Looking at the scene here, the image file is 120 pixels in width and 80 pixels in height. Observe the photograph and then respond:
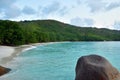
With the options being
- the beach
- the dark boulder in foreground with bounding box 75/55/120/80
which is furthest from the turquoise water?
the dark boulder in foreground with bounding box 75/55/120/80

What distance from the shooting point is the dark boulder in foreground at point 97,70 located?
10.1 metres

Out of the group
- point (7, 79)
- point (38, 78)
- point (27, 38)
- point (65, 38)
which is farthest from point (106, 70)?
point (65, 38)

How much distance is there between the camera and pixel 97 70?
401 inches

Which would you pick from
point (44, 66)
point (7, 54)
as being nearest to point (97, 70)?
point (44, 66)

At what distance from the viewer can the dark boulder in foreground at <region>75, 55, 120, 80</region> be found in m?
10.1

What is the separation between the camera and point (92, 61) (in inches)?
423

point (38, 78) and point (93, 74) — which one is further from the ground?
point (93, 74)

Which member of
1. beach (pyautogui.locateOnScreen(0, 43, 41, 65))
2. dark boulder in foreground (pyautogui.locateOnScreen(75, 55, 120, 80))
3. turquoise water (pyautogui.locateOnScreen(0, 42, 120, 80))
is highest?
dark boulder in foreground (pyautogui.locateOnScreen(75, 55, 120, 80))

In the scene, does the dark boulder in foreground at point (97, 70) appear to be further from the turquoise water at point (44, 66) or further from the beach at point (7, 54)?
the beach at point (7, 54)

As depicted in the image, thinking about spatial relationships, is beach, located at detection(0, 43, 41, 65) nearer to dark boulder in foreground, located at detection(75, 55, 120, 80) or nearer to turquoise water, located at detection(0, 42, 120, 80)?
turquoise water, located at detection(0, 42, 120, 80)

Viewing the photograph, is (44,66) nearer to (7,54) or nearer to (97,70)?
(7,54)

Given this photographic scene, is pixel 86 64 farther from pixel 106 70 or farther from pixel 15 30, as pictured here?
pixel 15 30

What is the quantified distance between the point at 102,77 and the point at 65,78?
52.3 feet

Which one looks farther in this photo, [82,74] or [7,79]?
[7,79]
